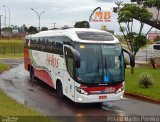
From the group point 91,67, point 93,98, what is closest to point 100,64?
point 91,67

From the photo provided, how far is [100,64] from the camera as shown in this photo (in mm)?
15680

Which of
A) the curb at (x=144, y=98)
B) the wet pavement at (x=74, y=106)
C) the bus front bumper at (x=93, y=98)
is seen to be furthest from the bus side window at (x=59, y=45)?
the curb at (x=144, y=98)

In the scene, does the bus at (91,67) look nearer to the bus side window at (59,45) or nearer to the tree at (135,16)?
the bus side window at (59,45)

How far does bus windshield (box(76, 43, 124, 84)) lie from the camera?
1549 centimetres

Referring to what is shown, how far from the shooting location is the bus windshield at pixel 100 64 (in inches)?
610

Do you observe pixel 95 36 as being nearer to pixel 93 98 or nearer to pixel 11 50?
pixel 93 98

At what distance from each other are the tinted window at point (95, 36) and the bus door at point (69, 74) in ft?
2.73

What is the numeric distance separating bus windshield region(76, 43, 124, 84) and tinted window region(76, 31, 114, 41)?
1.31 feet

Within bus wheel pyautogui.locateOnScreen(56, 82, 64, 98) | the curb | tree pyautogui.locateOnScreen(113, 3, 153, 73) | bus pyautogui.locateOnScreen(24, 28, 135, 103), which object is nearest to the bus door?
bus pyautogui.locateOnScreen(24, 28, 135, 103)

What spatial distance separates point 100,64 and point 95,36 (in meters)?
1.45

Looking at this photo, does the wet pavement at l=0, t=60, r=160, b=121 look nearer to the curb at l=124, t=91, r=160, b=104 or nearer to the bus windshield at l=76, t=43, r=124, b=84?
the curb at l=124, t=91, r=160, b=104

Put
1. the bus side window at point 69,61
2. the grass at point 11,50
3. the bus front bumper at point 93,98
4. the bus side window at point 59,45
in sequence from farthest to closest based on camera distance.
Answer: the grass at point 11,50, the bus side window at point 59,45, the bus side window at point 69,61, the bus front bumper at point 93,98

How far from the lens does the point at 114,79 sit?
15859 mm

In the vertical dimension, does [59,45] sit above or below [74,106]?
above
